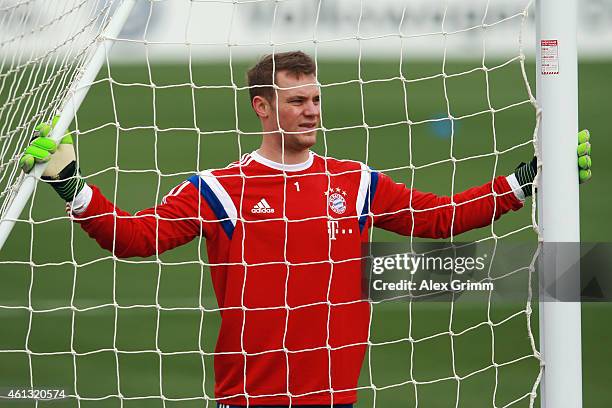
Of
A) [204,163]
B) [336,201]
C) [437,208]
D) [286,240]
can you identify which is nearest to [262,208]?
[286,240]

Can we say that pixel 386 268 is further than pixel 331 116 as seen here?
No

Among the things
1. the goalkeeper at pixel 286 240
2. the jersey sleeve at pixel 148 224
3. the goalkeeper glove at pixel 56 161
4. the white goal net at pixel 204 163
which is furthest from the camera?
the white goal net at pixel 204 163

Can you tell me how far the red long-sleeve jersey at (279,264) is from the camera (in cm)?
356

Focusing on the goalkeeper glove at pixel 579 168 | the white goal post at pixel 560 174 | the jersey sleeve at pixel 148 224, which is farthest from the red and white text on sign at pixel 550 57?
the jersey sleeve at pixel 148 224

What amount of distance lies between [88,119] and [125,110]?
461mm

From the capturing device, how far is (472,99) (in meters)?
9.41

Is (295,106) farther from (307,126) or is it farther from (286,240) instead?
(286,240)

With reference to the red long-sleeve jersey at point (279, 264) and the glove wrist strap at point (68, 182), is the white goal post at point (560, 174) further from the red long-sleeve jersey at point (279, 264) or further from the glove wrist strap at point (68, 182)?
the glove wrist strap at point (68, 182)

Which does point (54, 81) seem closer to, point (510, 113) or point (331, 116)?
point (331, 116)

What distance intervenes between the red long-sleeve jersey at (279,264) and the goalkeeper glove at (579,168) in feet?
0.25

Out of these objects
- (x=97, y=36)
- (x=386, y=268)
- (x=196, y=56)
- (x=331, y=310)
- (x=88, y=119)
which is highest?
(x=196, y=56)

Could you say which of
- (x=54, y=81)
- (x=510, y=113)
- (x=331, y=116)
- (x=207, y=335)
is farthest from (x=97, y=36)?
(x=510, y=113)

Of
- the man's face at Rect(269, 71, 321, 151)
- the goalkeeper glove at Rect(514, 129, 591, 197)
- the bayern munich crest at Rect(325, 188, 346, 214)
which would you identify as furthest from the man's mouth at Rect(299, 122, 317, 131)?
the goalkeeper glove at Rect(514, 129, 591, 197)

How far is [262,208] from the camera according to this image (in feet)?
11.9
